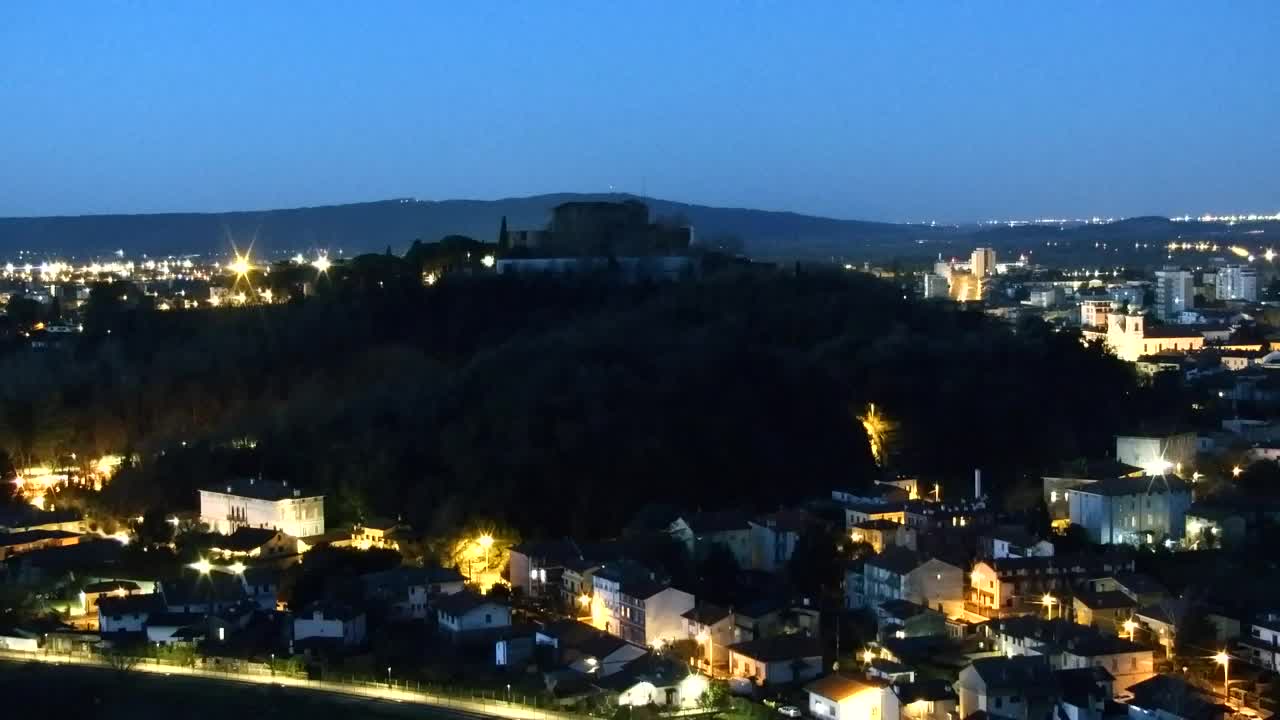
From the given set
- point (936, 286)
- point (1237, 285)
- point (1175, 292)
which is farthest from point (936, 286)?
point (1237, 285)

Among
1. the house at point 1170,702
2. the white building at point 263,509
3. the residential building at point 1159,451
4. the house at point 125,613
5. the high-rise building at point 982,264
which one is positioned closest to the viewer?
the house at point 1170,702

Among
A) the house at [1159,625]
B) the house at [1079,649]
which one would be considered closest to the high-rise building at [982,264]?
the house at [1159,625]

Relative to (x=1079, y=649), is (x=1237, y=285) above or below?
above

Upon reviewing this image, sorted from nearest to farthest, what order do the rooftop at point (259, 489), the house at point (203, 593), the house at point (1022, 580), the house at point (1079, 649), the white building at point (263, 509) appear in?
the house at point (1079, 649) → the house at point (1022, 580) → the house at point (203, 593) → the white building at point (263, 509) → the rooftop at point (259, 489)

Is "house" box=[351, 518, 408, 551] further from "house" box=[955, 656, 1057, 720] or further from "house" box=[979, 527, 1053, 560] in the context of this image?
"house" box=[955, 656, 1057, 720]

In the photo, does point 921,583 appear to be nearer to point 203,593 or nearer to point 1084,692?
point 1084,692

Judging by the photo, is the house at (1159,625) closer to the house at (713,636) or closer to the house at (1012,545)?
the house at (1012,545)

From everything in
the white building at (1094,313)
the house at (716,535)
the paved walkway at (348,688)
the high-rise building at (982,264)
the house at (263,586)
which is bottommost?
the paved walkway at (348,688)
